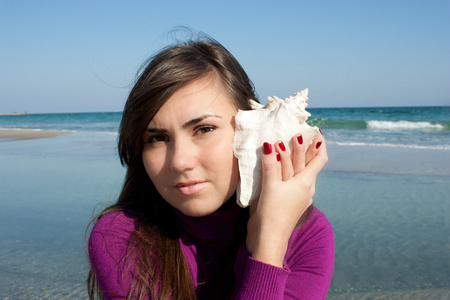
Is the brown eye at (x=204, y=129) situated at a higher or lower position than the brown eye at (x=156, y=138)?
higher

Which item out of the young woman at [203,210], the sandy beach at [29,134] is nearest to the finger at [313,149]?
the young woman at [203,210]

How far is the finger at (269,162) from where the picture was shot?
159 cm

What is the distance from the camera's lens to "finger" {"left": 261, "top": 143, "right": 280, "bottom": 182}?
1592 millimetres

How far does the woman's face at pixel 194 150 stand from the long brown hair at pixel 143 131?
64 millimetres

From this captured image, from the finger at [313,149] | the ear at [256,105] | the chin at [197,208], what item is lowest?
the chin at [197,208]

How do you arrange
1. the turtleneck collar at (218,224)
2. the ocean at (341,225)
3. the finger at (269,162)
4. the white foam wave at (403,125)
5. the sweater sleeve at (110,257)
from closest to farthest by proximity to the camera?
the finger at (269,162), the sweater sleeve at (110,257), the turtleneck collar at (218,224), the ocean at (341,225), the white foam wave at (403,125)

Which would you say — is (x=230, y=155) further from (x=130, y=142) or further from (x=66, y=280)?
(x=66, y=280)

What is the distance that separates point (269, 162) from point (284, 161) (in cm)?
8

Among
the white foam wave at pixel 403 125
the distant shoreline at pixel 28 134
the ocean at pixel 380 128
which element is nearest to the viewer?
the ocean at pixel 380 128

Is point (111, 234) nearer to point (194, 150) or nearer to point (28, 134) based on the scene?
point (194, 150)

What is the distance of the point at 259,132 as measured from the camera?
5.41 ft

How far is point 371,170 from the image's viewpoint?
8.09m

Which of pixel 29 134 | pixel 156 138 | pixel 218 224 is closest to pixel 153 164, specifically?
pixel 156 138

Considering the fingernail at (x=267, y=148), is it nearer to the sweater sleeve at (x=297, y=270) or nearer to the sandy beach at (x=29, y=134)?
the sweater sleeve at (x=297, y=270)
